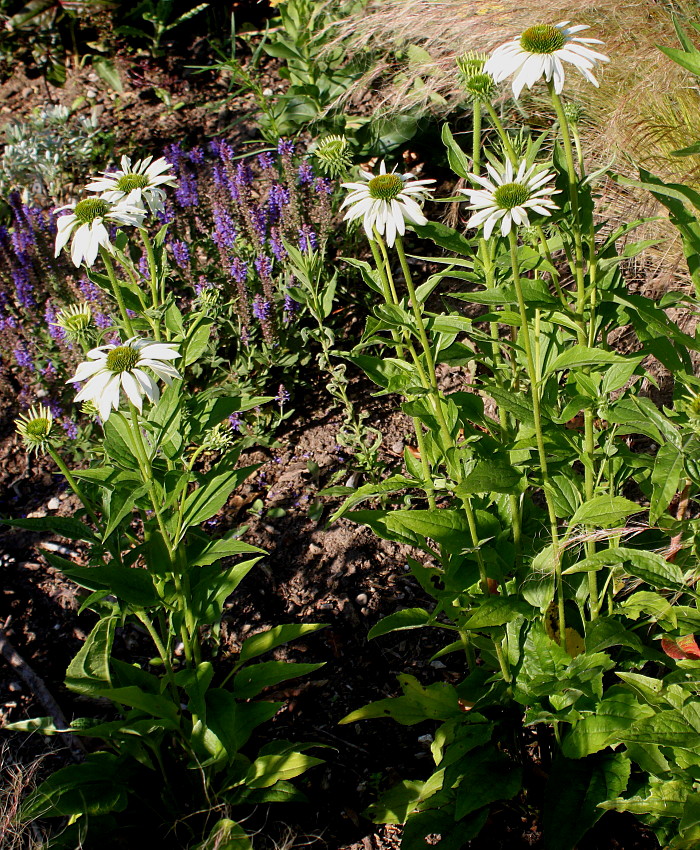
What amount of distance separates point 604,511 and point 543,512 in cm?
34

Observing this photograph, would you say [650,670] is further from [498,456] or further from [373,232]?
[373,232]

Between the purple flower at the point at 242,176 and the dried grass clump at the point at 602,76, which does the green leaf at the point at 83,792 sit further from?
the purple flower at the point at 242,176

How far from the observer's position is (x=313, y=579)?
2.35m

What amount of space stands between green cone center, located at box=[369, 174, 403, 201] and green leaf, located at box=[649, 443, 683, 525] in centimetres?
66

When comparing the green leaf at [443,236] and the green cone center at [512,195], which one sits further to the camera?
the green leaf at [443,236]

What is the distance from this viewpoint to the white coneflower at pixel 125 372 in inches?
51.4

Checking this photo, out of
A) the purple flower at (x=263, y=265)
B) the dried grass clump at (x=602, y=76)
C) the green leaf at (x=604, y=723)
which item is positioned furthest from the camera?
the purple flower at (x=263, y=265)

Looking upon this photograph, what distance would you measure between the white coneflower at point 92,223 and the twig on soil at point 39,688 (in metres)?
1.14

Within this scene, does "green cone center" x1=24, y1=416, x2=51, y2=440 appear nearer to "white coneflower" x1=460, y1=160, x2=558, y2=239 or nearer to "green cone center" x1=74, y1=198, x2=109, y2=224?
"green cone center" x1=74, y1=198, x2=109, y2=224

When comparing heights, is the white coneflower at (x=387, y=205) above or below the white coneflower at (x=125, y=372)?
above

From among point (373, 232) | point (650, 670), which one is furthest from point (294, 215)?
point (650, 670)

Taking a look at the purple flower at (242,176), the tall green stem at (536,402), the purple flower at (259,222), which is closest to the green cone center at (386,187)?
the tall green stem at (536,402)

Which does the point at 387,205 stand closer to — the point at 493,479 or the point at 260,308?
the point at 493,479

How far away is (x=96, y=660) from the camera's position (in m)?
1.61
